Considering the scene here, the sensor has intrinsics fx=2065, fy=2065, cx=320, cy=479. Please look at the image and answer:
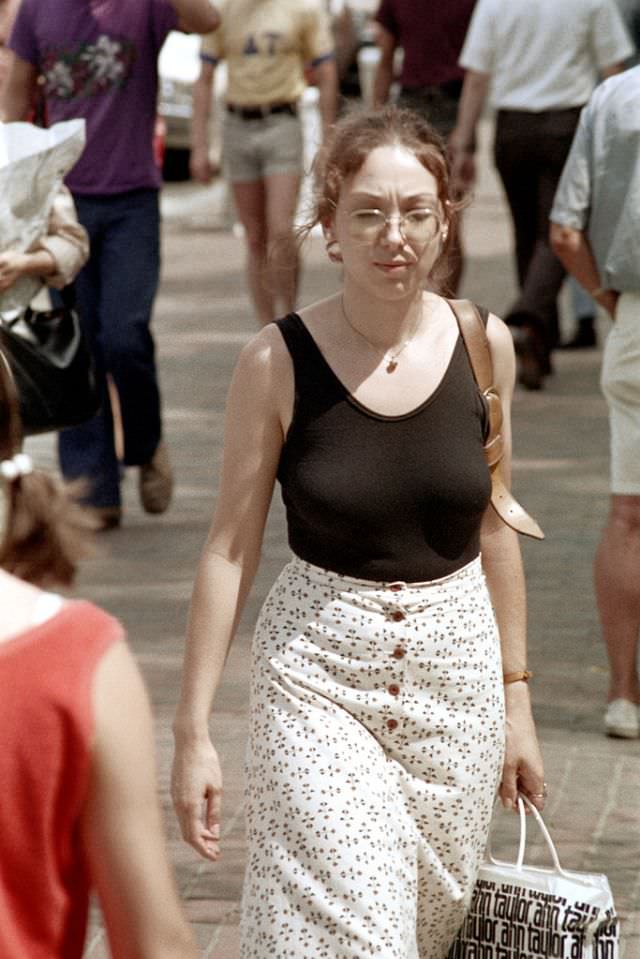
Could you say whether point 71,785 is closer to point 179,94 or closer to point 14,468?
point 14,468

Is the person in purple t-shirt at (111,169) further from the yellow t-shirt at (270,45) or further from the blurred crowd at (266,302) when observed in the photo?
the yellow t-shirt at (270,45)

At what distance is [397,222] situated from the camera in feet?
10.7

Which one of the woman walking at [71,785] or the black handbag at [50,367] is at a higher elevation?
the woman walking at [71,785]

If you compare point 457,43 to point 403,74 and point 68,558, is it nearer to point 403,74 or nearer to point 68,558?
point 403,74

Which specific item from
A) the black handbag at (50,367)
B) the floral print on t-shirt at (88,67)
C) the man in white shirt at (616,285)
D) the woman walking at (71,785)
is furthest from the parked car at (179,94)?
the woman walking at (71,785)

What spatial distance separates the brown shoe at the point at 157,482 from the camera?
26.8 feet

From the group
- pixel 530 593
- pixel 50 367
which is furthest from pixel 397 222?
pixel 530 593

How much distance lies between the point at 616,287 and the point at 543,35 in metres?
5.17

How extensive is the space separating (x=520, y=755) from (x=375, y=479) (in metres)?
0.59

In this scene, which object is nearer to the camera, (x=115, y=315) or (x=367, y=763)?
(x=367, y=763)

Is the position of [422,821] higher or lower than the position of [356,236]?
lower

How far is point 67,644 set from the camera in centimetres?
179

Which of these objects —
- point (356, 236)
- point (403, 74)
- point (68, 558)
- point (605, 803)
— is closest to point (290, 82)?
point (403, 74)

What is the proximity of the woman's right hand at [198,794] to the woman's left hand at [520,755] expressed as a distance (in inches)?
22.3
